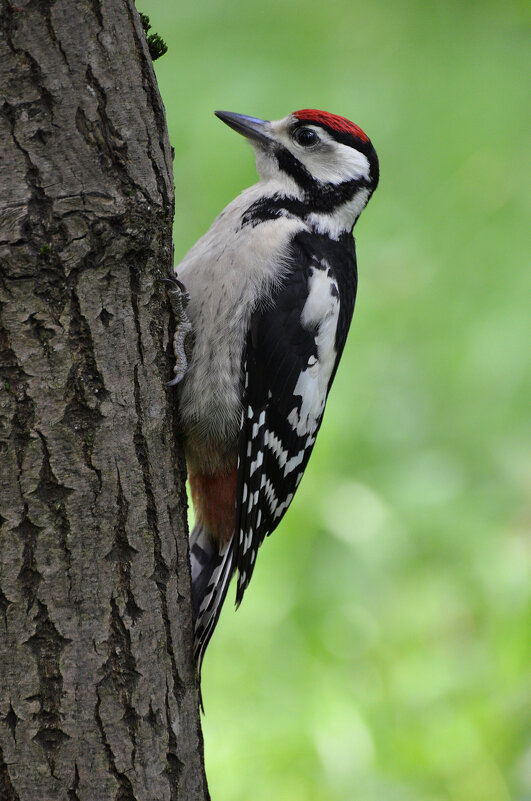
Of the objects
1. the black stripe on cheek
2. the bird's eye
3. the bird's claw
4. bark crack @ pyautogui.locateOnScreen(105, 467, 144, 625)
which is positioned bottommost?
bark crack @ pyautogui.locateOnScreen(105, 467, 144, 625)

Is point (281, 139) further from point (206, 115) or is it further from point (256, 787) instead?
point (256, 787)

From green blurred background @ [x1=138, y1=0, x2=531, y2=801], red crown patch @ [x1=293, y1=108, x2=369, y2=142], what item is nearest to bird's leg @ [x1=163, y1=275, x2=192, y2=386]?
red crown patch @ [x1=293, y1=108, x2=369, y2=142]

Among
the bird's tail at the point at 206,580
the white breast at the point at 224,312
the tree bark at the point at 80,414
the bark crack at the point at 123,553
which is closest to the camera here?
the tree bark at the point at 80,414

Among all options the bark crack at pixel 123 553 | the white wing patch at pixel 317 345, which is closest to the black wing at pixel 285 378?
the white wing patch at pixel 317 345

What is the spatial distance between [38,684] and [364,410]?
2104 millimetres

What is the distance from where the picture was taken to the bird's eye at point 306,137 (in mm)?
2676

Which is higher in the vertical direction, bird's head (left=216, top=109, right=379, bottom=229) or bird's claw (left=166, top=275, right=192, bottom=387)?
bird's head (left=216, top=109, right=379, bottom=229)

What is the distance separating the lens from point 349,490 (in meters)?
3.30

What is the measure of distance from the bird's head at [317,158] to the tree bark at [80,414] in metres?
0.97

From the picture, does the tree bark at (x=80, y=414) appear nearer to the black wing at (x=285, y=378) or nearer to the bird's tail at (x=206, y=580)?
the bird's tail at (x=206, y=580)

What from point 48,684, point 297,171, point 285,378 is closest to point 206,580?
point 285,378

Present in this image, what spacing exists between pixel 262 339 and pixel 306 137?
2.32 feet

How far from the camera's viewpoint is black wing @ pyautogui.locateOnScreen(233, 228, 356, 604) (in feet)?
7.70

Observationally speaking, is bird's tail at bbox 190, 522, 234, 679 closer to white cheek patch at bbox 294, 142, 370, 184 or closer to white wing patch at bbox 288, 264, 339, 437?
white wing patch at bbox 288, 264, 339, 437
